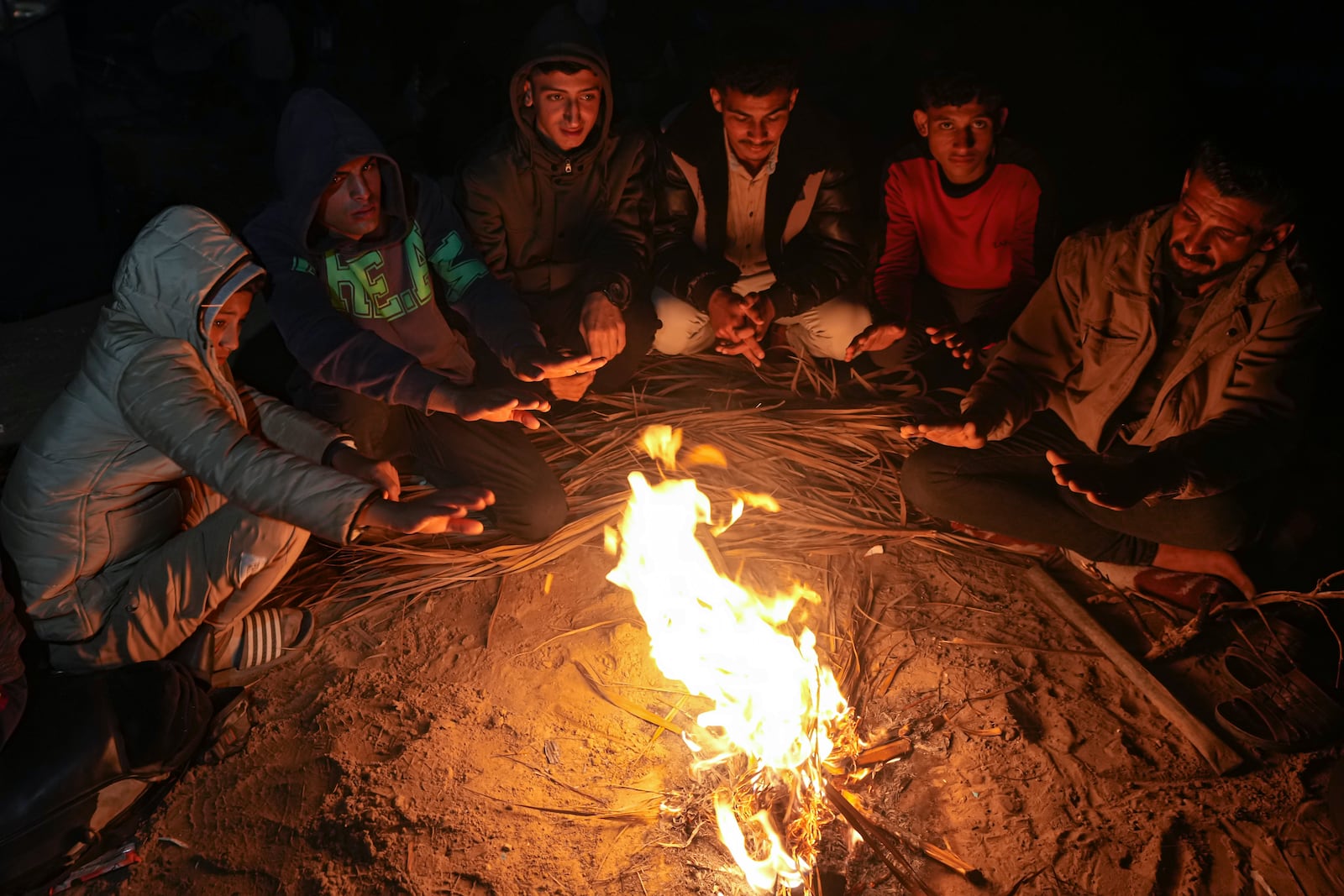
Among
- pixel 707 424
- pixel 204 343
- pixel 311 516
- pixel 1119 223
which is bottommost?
pixel 707 424

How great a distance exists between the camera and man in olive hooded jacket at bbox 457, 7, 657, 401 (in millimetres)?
3934

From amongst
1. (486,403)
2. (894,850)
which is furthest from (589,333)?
(894,850)

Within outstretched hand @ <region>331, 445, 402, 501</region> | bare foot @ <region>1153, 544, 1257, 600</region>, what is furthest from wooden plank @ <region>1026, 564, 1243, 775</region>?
outstretched hand @ <region>331, 445, 402, 501</region>

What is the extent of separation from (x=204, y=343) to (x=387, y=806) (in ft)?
5.42

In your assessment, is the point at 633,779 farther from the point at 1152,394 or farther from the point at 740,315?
the point at 1152,394

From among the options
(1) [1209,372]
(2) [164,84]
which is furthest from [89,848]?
(2) [164,84]

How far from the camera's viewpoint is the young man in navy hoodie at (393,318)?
338 centimetres

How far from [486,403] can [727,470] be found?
1.22m

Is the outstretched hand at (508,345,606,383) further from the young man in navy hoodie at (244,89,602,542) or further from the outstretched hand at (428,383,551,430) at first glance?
the outstretched hand at (428,383,551,430)

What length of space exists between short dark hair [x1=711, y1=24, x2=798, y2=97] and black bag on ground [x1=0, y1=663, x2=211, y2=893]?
334 cm

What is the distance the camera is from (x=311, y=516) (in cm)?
288

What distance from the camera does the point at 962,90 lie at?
12.9ft

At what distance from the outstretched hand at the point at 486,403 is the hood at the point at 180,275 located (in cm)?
92

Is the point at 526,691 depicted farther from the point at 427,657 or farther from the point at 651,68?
the point at 651,68
